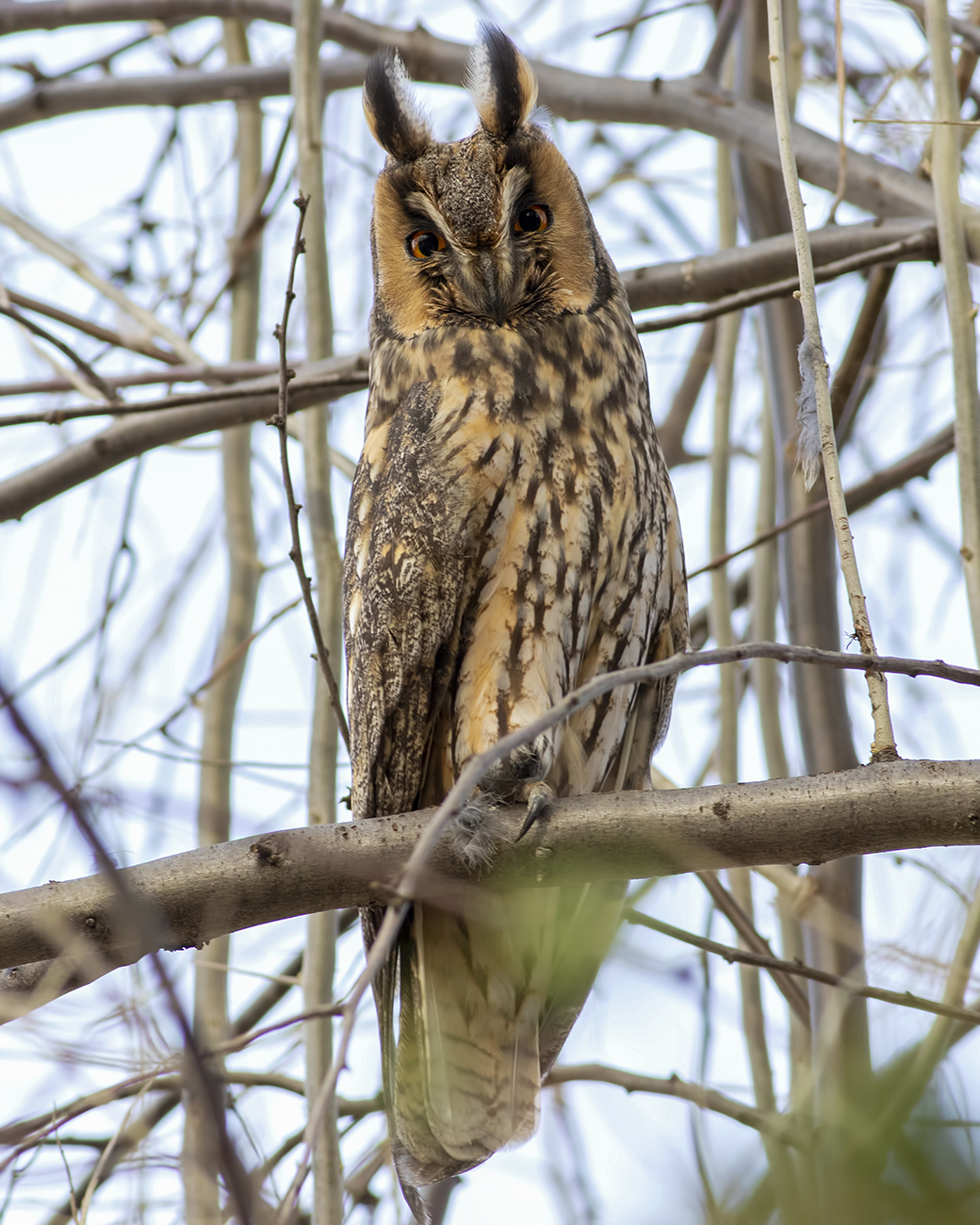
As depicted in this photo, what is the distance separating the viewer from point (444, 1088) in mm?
2193

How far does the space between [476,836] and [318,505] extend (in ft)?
2.60

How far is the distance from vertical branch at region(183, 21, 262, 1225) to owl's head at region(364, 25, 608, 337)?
0.79m

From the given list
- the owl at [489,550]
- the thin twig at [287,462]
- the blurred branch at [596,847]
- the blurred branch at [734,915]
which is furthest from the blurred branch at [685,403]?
the blurred branch at [596,847]

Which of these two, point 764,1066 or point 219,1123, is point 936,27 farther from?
point 219,1123

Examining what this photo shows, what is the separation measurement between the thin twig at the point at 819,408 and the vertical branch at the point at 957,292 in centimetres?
31

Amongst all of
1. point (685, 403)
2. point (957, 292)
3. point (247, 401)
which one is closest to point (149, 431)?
point (247, 401)

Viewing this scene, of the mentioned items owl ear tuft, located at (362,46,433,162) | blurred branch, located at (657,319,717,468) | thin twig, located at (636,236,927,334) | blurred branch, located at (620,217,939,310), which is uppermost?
blurred branch, located at (657,319,717,468)

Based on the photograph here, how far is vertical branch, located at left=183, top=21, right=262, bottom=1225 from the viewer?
252cm

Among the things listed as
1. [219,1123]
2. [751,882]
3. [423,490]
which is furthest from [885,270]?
[219,1123]

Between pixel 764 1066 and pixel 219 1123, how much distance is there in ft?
Answer: 6.32

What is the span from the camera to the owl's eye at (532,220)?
7.48 feet

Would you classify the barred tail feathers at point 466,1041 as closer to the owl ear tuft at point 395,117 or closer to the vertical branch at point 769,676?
the vertical branch at point 769,676

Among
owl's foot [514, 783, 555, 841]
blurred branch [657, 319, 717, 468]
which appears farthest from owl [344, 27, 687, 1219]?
blurred branch [657, 319, 717, 468]

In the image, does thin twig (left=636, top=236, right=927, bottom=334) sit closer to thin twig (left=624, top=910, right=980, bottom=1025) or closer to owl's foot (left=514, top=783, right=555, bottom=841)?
owl's foot (left=514, top=783, right=555, bottom=841)
